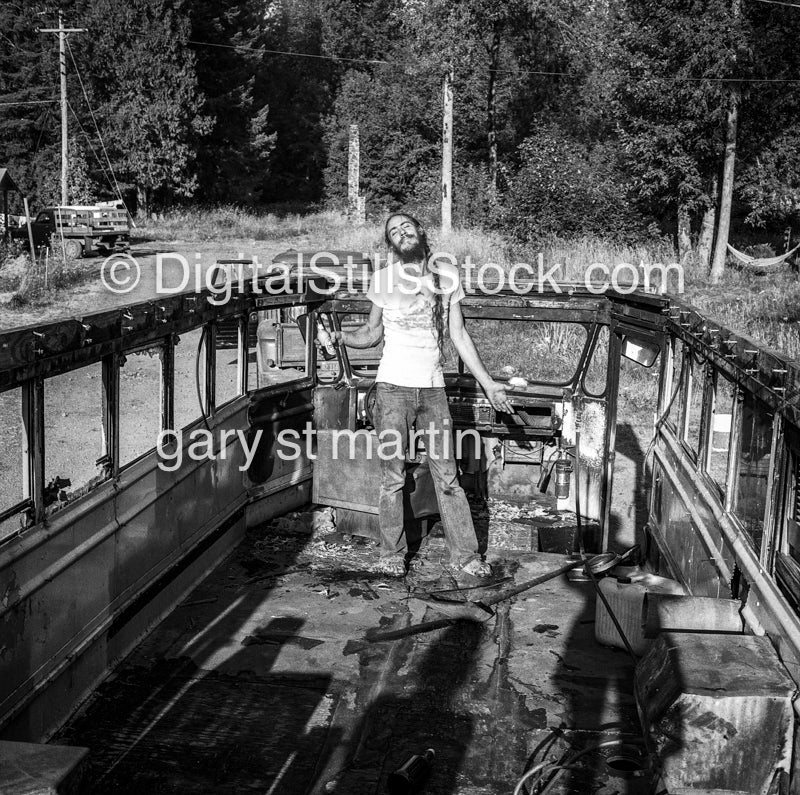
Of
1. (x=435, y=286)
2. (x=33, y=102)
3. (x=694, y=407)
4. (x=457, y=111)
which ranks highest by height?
(x=33, y=102)

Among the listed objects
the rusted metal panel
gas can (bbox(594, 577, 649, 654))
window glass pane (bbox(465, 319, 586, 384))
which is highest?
the rusted metal panel

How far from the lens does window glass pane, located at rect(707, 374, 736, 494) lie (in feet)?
14.0

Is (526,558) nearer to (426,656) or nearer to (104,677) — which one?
(426,656)

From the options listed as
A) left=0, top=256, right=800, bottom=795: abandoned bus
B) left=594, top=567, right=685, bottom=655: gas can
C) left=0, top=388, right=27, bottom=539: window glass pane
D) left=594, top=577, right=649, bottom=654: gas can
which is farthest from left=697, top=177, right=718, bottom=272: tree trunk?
left=0, top=388, right=27, bottom=539: window glass pane

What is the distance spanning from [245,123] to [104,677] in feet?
166

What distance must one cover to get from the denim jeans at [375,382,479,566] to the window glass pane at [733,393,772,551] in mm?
1735

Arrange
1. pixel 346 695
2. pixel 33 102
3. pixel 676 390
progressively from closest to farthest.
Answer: pixel 346 695 < pixel 676 390 < pixel 33 102

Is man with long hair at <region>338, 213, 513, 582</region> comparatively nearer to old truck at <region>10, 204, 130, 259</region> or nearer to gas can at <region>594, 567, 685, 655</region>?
gas can at <region>594, 567, 685, 655</region>

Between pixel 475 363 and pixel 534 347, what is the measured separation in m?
8.12

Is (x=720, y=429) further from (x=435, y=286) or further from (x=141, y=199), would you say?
(x=141, y=199)

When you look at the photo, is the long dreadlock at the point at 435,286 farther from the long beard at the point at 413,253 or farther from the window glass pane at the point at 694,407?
→ the window glass pane at the point at 694,407

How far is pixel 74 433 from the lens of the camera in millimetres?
4562

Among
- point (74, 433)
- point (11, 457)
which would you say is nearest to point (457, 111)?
point (74, 433)

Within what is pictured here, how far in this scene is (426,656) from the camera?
13.7 ft
